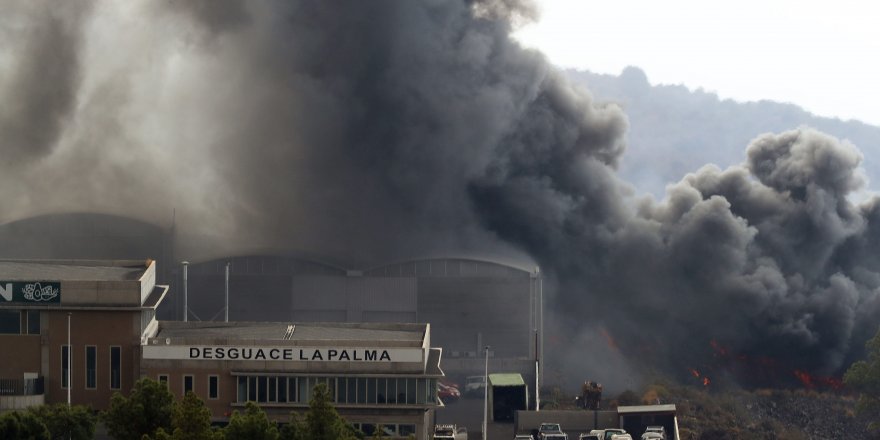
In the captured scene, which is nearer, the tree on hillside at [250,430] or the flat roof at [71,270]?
the tree on hillside at [250,430]

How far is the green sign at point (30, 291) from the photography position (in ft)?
213

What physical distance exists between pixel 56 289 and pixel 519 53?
58.8 meters

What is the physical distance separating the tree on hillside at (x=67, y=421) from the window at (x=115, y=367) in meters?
7.16

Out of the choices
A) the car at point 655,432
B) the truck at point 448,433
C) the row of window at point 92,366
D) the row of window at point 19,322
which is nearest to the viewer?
the row of window at point 92,366

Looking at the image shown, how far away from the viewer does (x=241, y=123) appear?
11588 cm

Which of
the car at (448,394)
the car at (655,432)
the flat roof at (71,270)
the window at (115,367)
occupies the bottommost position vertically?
the car at (655,432)

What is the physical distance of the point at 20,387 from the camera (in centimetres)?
6438

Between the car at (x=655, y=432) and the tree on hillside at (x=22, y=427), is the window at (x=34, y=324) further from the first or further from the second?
the car at (x=655, y=432)

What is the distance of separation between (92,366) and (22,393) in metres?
3.07

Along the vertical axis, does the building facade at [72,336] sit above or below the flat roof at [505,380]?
above

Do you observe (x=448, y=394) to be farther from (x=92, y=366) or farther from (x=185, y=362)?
(x=92, y=366)

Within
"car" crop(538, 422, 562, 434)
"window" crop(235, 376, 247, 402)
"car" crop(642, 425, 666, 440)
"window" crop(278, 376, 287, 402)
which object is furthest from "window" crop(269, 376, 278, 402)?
"car" crop(642, 425, 666, 440)

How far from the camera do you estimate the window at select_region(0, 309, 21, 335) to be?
6544 cm

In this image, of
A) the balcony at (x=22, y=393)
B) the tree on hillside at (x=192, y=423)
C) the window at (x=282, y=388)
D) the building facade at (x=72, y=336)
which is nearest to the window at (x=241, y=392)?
the window at (x=282, y=388)
